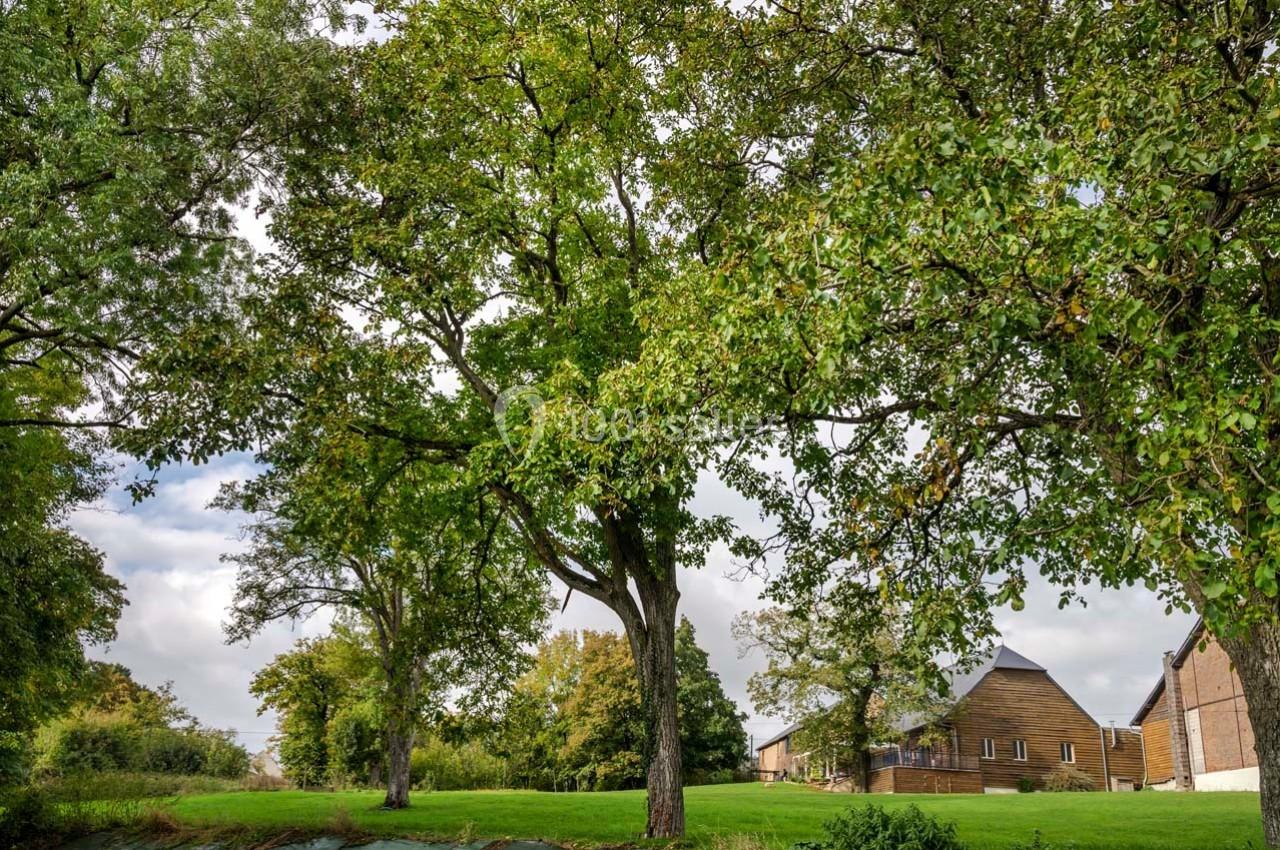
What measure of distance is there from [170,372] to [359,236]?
3753mm

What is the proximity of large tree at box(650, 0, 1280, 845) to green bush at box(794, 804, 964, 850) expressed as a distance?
1.88 meters

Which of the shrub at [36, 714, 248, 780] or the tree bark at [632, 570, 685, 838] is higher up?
the tree bark at [632, 570, 685, 838]

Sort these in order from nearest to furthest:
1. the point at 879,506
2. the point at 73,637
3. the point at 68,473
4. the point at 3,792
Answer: the point at 879,506 → the point at 3,792 → the point at 73,637 → the point at 68,473

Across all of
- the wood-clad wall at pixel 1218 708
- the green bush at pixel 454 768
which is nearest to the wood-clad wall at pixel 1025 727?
the wood-clad wall at pixel 1218 708

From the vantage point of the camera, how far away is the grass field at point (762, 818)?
16.5 m

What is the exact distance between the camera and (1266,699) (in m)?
10.8

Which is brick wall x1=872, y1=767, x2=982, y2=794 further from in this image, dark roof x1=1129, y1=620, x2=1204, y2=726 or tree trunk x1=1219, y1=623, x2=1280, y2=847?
tree trunk x1=1219, y1=623, x2=1280, y2=847

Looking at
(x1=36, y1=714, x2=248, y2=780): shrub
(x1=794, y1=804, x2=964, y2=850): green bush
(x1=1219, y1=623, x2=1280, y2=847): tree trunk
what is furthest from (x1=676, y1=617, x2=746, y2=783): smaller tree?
(x1=794, y1=804, x2=964, y2=850): green bush

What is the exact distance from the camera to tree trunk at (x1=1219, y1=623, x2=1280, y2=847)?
35.4ft

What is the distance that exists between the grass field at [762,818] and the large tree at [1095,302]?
5.80 metres

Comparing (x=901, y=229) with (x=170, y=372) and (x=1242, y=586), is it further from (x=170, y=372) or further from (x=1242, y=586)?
(x=170, y=372)

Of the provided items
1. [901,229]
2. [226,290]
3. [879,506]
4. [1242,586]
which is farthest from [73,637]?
[1242,586]

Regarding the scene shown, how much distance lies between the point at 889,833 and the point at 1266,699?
6.30 m

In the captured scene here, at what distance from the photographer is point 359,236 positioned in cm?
1444
